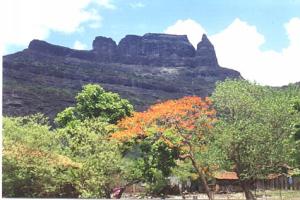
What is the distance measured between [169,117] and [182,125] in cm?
33

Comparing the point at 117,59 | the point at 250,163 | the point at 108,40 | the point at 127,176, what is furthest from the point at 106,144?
the point at 117,59

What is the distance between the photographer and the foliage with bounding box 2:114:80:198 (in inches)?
327

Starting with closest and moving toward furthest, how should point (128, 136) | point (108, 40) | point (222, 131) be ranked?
point (222, 131), point (128, 136), point (108, 40)

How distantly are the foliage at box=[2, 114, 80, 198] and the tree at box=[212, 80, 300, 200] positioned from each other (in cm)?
291

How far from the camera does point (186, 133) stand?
10352mm

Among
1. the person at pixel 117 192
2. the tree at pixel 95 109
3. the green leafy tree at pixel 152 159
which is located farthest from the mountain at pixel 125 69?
the green leafy tree at pixel 152 159

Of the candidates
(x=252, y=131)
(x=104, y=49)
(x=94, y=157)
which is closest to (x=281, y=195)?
(x=252, y=131)

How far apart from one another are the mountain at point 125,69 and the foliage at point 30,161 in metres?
19.7

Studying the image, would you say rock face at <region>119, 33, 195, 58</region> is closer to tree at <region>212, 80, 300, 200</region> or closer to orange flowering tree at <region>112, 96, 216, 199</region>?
orange flowering tree at <region>112, 96, 216, 199</region>

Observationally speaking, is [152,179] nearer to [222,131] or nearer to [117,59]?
[222,131]

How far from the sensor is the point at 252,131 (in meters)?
9.48

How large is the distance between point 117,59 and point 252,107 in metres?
26.7

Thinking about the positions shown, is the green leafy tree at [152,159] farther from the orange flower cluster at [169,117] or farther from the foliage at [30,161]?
the foliage at [30,161]

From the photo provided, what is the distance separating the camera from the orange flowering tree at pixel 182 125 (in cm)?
1030
